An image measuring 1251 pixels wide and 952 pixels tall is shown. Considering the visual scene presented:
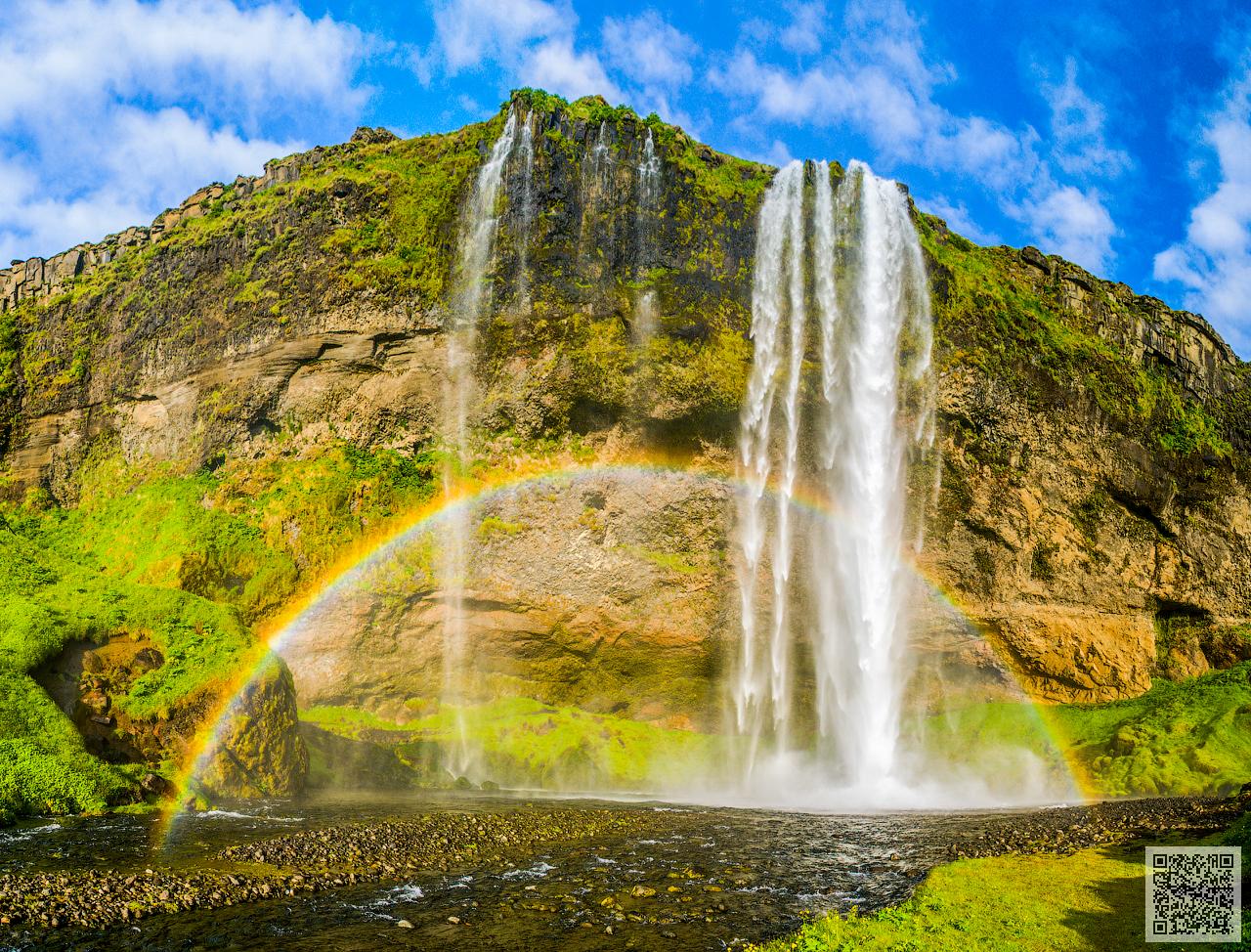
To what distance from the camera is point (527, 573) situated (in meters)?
35.3

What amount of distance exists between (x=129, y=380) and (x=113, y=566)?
36.2 feet

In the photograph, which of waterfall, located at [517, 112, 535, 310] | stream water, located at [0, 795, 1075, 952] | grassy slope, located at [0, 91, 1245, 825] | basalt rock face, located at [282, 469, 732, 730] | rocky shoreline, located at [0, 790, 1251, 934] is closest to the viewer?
stream water, located at [0, 795, 1075, 952]

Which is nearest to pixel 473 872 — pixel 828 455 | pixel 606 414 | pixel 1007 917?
pixel 1007 917

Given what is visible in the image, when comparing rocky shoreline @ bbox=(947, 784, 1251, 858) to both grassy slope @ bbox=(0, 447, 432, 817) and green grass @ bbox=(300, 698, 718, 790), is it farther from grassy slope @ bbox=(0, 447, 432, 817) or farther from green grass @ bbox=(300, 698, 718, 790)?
grassy slope @ bbox=(0, 447, 432, 817)

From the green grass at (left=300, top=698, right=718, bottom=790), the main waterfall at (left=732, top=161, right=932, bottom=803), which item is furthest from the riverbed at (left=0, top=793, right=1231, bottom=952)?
the main waterfall at (left=732, top=161, right=932, bottom=803)

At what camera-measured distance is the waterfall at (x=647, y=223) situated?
116 feet

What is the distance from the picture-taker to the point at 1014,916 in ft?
34.5

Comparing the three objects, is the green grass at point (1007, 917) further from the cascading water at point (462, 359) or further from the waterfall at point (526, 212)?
the waterfall at point (526, 212)

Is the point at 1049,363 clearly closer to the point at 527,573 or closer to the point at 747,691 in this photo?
the point at 747,691

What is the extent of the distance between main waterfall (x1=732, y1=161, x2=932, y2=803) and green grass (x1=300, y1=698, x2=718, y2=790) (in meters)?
4.09

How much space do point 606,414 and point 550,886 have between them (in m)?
24.6

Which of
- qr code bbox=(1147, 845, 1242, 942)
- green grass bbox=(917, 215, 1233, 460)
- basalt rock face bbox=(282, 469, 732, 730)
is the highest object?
green grass bbox=(917, 215, 1233, 460)

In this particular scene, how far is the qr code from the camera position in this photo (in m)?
9.11

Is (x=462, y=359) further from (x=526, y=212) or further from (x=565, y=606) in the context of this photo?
(x=565, y=606)
